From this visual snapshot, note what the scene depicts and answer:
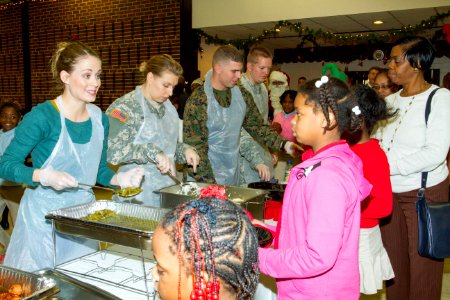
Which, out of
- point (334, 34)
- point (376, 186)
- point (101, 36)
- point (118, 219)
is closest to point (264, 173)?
point (376, 186)

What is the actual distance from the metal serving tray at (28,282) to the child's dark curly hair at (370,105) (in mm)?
1246

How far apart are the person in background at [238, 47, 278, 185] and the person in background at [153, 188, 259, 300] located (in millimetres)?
1812

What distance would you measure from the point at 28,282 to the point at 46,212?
45 cm

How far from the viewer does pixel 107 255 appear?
1.67 m

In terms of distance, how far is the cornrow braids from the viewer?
746mm

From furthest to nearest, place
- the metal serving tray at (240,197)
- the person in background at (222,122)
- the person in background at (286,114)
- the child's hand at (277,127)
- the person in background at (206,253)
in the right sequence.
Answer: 1. the person in background at (286,114)
2. the child's hand at (277,127)
3. the person in background at (222,122)
4. the metal serving tray at (240,197)
5. the person in background at (206,253)

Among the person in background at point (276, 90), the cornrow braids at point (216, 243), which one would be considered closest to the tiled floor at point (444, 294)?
the cornrow braids at point (216, 243)

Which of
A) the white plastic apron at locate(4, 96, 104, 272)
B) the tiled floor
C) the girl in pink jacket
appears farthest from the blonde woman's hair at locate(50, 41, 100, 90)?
the tiled floor

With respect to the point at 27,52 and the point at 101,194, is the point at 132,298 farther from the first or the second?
the point at 27,52

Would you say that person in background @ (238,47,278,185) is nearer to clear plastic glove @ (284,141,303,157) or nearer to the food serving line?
clear plastic glove @ (284,141,303,157)

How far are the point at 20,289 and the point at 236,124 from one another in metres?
1.72

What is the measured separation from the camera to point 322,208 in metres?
1.10

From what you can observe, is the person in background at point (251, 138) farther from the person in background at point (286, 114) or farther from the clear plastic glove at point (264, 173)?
the person in background at point (286, 114)

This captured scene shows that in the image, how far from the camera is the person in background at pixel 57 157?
5.17ft
